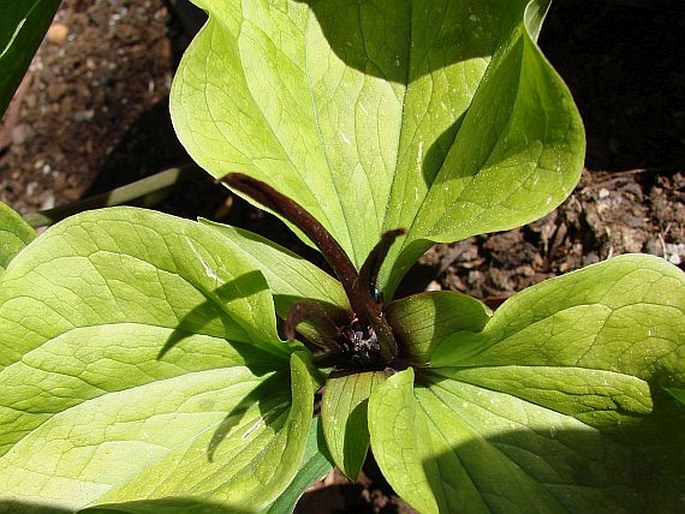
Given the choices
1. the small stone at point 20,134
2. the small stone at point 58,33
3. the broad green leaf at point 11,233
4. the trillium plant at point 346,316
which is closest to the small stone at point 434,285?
the trillium plant at point 346,316

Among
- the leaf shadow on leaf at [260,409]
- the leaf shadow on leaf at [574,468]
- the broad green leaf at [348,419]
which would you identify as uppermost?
the leaf shadow on leaf at [260,409]

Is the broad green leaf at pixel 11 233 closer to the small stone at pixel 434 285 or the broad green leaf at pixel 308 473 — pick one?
the broad green leaf at pixel 308 473

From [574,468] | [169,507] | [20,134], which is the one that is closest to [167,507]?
[169,507]

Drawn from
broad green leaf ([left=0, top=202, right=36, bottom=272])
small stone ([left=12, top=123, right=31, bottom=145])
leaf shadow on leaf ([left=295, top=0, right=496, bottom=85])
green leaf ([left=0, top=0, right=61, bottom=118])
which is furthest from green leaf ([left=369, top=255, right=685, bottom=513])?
small stone ([left=12, top=123, right=31, bottom=145])

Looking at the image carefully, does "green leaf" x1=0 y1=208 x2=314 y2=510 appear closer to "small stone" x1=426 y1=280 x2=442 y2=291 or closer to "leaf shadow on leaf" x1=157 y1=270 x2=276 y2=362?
"leaf shadow on leaf" x1=157 y1=270 x2=276 y2=362

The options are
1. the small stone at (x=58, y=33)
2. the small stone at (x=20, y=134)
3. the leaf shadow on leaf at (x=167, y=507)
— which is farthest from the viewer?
the small stone at (x=58, y=33)
